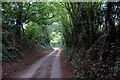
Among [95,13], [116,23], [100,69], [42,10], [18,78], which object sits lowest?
[18,78]

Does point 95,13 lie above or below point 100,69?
above

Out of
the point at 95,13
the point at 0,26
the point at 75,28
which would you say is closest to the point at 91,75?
the point at 95,13

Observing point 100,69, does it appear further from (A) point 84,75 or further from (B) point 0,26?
(B) point 0,26

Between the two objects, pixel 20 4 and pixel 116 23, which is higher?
pixel 20 4

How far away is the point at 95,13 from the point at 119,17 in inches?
156

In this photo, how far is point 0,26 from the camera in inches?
925

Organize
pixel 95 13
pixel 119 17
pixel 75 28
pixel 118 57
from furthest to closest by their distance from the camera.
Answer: pixel 75 28 < pixel 95 13 < pixel 119 17 < pixel 118 57

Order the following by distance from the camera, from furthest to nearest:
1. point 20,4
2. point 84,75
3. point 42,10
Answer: point 42,10 → point 20,4 → point 84,75

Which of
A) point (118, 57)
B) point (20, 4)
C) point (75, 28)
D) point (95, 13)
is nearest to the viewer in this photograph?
point (118, 57)

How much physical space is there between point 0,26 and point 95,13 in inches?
431

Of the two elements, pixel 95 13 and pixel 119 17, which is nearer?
pixel 119 17

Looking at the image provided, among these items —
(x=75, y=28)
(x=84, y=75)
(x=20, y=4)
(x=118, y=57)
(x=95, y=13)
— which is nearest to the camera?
(x=118, y=57)

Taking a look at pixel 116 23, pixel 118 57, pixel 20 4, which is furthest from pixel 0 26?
pixel 118 57

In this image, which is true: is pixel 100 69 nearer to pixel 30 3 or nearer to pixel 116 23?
pixel 116 23
